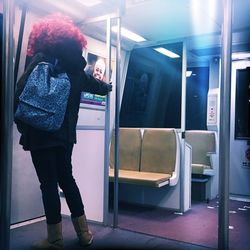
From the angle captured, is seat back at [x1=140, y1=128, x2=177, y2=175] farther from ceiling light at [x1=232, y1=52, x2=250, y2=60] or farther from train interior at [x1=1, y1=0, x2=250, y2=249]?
ceiling light at [x1=232, y1=52, x2=250, y2=60]

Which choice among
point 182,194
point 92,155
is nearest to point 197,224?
point 182,194

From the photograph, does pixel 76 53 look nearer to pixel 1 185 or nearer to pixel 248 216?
pixel 1 185

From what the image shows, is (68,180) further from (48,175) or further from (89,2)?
(89,2)

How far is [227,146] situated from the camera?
233 cm

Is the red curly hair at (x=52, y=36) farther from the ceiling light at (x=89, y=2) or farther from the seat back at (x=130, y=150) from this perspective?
the seat back at (x=130, y=150)

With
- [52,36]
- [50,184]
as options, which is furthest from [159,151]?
[52,36]

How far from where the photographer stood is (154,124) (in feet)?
20.1

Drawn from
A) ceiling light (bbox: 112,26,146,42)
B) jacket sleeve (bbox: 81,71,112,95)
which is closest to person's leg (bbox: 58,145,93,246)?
jacket sleeve (bbox: 81,71,112,95)

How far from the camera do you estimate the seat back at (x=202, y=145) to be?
201 inches

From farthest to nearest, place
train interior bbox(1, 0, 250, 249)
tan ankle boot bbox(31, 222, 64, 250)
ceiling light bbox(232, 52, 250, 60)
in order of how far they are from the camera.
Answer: ceiling light bbox(232, 52, 250, 60) < train interior bbox(1, 0, 250, 249) < tan ankle boot bbox(31, 222, 64, 250)

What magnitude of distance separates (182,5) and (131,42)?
60.0 inches

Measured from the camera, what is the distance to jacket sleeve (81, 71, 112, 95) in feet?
8.70

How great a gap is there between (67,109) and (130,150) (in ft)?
6.90

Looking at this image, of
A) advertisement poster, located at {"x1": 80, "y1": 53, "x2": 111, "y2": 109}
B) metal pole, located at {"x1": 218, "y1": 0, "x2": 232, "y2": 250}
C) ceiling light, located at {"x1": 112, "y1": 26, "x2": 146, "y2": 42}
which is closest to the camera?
metal pole, located at {"x1": 218, "y1": 0, "x2": 232, "y2": 250}
